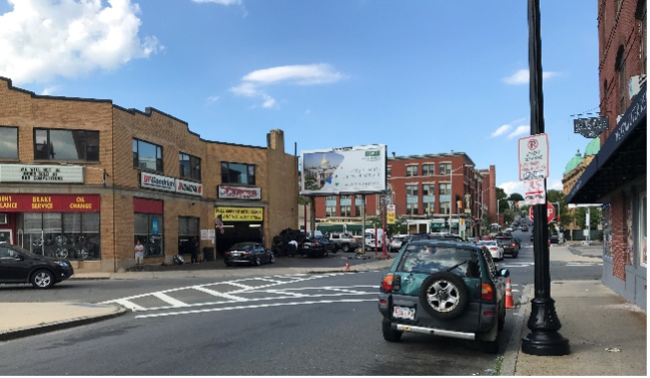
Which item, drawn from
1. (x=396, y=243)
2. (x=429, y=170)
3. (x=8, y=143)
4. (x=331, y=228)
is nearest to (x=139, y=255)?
(x=8, y=143)

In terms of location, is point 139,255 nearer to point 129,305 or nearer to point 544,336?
point 129,305

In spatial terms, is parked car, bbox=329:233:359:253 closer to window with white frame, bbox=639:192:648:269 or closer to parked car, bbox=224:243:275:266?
parked car, bbox=224:243:275:266

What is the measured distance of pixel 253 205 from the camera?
40562 mm

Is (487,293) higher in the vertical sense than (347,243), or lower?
higher

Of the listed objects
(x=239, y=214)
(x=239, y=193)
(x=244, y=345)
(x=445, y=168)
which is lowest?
(x=244, y=345)

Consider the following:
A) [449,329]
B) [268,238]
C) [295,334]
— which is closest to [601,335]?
[449,329]

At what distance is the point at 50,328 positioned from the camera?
35.2ft

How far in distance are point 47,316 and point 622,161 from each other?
11.6 meters

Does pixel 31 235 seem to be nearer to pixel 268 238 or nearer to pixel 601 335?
pixel 268 238

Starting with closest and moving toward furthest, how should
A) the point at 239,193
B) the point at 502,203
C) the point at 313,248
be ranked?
the point at 239,193 → the point at 313,248 → the point at 502,203

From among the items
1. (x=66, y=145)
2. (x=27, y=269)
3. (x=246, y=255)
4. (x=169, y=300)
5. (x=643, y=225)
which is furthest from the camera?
(x=246, y=255)

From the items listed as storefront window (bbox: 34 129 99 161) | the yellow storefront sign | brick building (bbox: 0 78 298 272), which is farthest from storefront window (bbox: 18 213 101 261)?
the yellow storefront sign

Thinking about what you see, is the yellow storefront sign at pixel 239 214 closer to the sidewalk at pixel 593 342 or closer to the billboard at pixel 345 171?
the billboard at pixel 345 171

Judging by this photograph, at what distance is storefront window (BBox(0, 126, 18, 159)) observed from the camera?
85.7 ft
